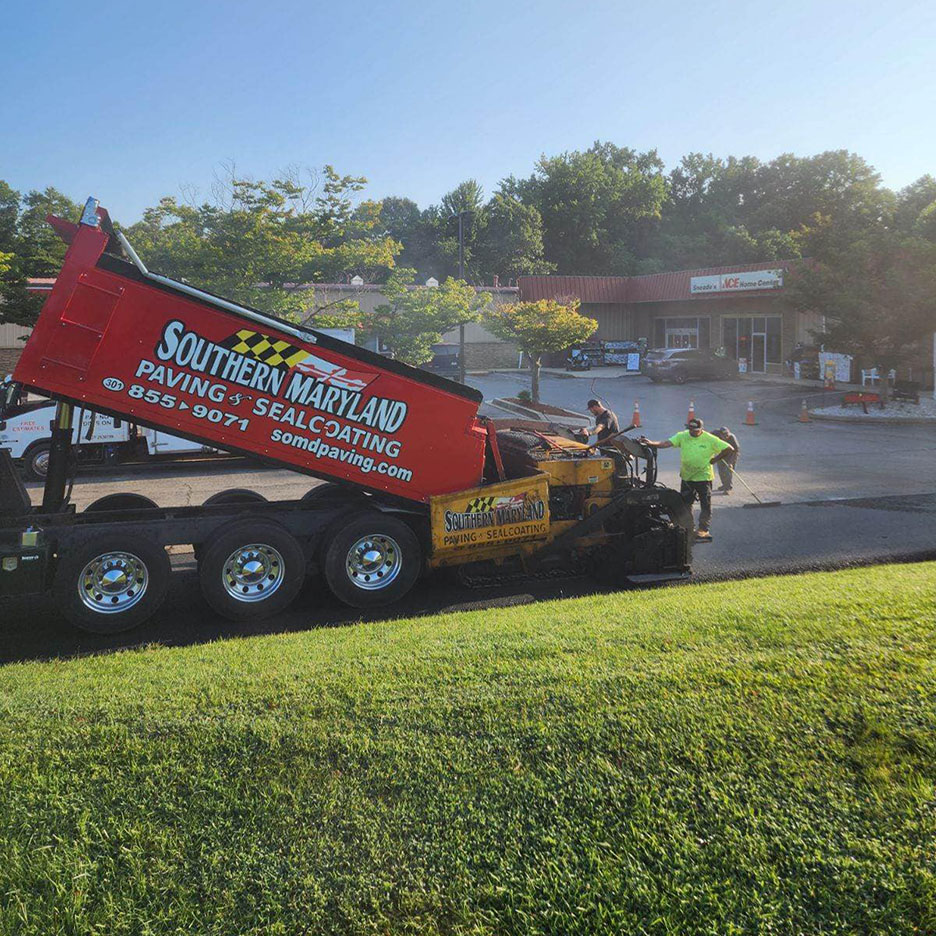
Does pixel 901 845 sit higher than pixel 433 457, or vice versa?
pixel 433 457

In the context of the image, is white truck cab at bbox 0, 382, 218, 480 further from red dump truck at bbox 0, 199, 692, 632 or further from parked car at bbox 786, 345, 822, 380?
parked car at bbox 786, 345, 822, 380

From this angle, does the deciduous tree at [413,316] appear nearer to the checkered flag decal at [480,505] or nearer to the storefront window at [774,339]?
the storefront window at [774,339]

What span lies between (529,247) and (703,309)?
84.5ft

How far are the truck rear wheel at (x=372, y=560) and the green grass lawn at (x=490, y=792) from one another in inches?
103

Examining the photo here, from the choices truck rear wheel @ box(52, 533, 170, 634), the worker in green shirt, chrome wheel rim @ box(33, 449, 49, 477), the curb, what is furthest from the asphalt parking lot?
chrome wheel rim @ box(33, 449, 49, 477)

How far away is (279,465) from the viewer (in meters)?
8.20

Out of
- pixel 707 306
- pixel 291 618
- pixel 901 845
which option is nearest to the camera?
pixel 901 845

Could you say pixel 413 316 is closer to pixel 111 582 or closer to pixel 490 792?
pixel 111 582

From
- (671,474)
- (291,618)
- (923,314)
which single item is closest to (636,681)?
(291,618)

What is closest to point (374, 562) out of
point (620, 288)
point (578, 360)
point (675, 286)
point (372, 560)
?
point (372, 560)

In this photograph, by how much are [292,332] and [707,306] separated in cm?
3962

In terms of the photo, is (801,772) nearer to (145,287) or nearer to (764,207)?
(145,287)

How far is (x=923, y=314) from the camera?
24.9 metres

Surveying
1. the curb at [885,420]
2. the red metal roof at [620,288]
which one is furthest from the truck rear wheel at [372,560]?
the red metal roof at [620,288]
